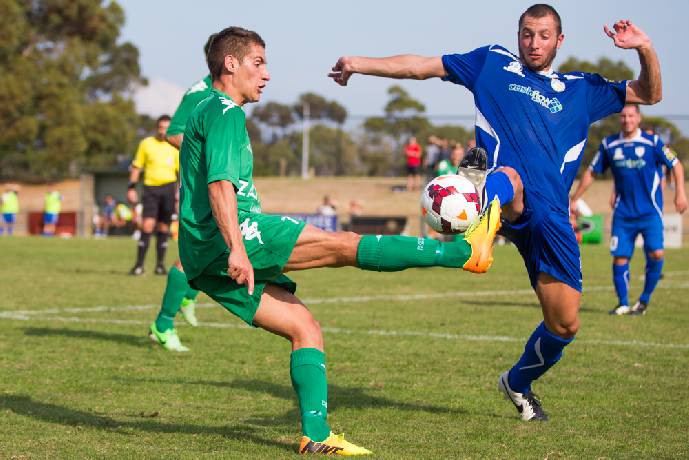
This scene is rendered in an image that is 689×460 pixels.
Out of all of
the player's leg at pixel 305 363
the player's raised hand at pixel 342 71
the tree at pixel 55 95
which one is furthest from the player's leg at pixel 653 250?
the tree at pixel 55 95

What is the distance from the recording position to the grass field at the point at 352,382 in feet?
17.1

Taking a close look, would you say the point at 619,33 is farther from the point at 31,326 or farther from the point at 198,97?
the point at 31,326

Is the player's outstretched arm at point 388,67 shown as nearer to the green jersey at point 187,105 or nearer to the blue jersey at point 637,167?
the green jersey at point 187,105

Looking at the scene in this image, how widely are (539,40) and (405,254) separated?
5.58 feet

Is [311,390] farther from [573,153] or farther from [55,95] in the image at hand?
[55,95]

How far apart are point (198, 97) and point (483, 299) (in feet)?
20.7

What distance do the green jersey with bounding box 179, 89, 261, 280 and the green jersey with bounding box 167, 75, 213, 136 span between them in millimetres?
2816

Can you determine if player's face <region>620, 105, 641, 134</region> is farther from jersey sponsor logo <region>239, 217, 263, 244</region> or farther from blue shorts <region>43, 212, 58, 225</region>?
blue shorts <region>43, 212, 58, 225</region>

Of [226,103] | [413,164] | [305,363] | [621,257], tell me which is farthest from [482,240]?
[413,164]

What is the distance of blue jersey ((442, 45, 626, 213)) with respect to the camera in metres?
5.67

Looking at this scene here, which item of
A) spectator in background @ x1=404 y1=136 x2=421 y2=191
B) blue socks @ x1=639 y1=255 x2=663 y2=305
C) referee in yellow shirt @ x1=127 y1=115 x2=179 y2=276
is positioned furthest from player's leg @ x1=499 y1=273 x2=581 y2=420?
spectator in background @ x1=404 y1=136 x2=421 y2=191

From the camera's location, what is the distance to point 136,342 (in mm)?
8875

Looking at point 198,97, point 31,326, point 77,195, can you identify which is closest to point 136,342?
point 31,326

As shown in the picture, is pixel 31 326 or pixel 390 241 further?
pixel 31 326
